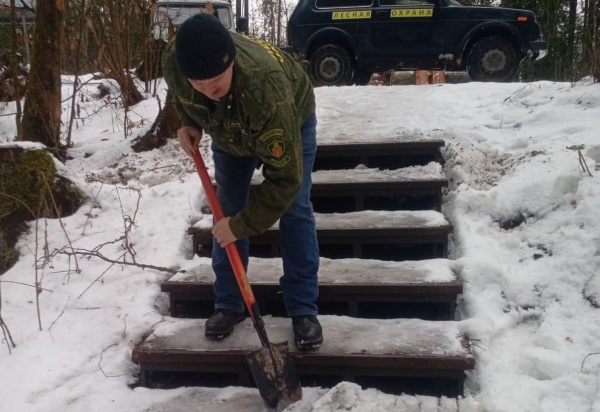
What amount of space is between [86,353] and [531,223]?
2333 millimetres

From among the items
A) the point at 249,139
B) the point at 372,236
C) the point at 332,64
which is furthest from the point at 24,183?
the point at 332,64

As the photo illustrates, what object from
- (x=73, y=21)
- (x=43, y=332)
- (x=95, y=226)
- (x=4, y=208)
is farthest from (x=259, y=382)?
(x=73, y=21)

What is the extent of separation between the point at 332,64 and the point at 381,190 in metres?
4.76

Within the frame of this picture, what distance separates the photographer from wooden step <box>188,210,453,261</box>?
302cm

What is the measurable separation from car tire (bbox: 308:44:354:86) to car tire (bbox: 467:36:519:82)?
1714 mm

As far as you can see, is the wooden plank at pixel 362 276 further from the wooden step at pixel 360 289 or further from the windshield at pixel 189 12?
the windshield at pixel 189 12

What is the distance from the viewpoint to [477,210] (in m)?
3.19

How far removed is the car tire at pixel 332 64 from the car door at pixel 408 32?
0.45 meters

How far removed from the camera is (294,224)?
2369 millimetres

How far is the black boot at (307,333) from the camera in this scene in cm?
235

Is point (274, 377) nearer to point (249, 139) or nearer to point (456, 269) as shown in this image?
point (249, 139)

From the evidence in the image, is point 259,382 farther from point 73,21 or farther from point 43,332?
point 73,21

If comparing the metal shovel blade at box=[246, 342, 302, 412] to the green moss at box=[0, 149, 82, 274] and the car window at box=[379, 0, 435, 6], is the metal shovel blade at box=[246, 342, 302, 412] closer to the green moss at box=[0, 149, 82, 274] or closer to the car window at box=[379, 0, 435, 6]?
the green moss at box=[0, 149, 82, 274]

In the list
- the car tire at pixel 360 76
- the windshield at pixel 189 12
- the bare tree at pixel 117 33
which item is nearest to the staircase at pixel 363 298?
the bare tree at pixel 117 33
